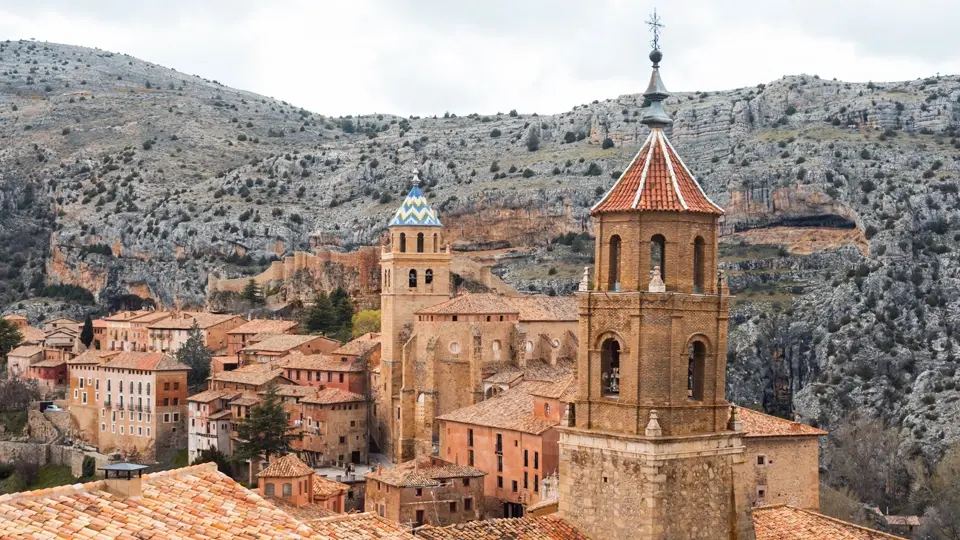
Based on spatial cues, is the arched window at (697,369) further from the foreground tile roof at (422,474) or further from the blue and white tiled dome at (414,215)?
the blue and white tiled dome at (414,215)

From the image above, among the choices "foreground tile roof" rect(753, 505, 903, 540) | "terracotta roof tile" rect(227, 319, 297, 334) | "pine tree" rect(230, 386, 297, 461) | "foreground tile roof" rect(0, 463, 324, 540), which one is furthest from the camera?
"terracotta roof tile" rect(227, 319, 297, 334)

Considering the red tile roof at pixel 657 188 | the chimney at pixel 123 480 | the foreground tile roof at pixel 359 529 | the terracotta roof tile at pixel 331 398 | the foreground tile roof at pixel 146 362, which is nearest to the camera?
the chimney at pixel 123 480

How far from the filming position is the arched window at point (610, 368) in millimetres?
22812

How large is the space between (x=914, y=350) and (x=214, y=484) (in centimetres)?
6222

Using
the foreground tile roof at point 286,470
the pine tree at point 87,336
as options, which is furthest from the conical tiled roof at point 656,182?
the pine tree at point 87,336

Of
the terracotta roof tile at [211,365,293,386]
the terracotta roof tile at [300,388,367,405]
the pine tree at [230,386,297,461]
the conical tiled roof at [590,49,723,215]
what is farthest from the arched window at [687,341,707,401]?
the terracotta roof tile at [211,365,293,386]

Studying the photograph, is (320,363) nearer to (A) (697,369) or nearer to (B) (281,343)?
(B) (281,343)

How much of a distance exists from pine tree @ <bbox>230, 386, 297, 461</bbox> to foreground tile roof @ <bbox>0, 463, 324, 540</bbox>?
4222 cm

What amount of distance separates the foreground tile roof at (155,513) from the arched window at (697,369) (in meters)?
10.1

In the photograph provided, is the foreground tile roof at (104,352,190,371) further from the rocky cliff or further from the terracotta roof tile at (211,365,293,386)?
the rocky cliff

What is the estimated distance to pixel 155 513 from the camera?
13.6 m

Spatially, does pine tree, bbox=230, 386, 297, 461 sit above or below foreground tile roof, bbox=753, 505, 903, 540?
below

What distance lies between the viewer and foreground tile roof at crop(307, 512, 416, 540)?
1808cm

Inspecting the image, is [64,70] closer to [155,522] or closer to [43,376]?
[43,376]
